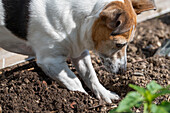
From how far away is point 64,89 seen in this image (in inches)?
115

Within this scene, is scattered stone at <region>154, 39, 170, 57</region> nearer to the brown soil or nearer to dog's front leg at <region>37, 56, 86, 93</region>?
the brown soil

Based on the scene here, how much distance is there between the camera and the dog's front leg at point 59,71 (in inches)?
108

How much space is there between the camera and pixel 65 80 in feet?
9.51

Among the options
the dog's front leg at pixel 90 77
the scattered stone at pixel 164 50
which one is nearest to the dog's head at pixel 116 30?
the dog's front leg at pixel 90 77

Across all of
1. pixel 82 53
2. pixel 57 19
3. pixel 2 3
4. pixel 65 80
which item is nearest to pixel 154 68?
pixel 82 53

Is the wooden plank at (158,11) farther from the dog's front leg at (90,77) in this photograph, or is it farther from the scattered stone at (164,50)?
the dog's front leg at (90,77)

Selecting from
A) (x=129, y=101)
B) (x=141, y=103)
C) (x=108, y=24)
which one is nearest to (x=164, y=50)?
(x=108, y=24)

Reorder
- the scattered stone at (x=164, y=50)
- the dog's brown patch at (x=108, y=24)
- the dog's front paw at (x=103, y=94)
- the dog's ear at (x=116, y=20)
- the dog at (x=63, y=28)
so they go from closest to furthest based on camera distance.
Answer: the dog's ear at (x=116, y=20) → the dog's brown patch at (x=108, y=24) → the dog at (x=63, y=28) → the dog's front paw at (x=103, y=94) → the scattered stone at (x=164, y=50)

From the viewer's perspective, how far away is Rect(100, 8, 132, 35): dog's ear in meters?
2.25

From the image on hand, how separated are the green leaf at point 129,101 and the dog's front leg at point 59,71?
109 cm

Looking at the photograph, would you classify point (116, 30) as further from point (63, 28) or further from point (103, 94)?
point (103, 94)

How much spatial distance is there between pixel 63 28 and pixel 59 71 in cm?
51

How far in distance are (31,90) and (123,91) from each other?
48.0 inches

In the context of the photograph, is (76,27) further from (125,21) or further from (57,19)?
(125,21)
